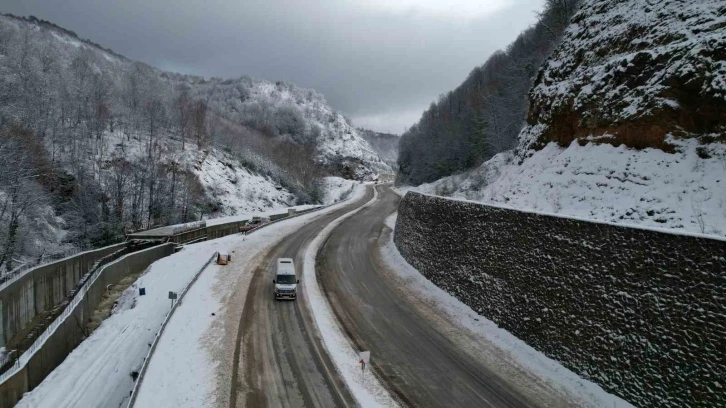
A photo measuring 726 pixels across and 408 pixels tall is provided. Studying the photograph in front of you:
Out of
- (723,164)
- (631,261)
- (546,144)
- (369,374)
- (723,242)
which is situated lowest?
(369,374)

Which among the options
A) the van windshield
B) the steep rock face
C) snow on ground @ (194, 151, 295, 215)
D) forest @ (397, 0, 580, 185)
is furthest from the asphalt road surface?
snow on ground @ (194, 151, 295, 215)

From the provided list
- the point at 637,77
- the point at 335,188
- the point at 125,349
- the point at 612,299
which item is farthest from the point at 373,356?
the point at 335,188

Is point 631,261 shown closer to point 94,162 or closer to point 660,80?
point 660,80

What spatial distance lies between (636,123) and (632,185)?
331 centimetres

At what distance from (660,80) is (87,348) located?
30.1 meters

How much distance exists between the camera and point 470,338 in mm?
16516

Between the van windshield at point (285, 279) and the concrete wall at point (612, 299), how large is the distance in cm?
977

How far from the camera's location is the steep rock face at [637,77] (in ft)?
50.9

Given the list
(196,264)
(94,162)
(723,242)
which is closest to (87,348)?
(196,264)

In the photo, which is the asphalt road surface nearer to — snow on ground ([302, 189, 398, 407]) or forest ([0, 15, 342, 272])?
snow on ground ([302, 189, 398, 407])

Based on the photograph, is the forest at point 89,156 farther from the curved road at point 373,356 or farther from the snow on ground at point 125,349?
the curved road at point 373,356

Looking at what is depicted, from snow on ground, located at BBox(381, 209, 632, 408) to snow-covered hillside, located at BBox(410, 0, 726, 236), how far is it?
615cm

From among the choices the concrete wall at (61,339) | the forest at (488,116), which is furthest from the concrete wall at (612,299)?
the forest at (488,116)

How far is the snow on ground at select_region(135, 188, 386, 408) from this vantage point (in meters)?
11.9
